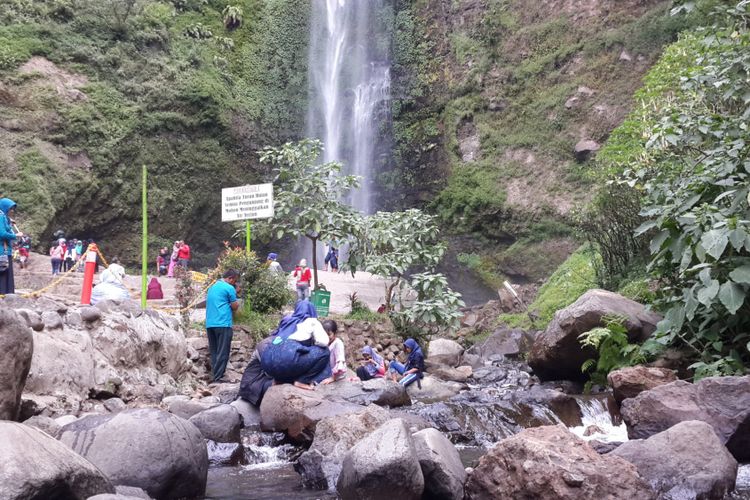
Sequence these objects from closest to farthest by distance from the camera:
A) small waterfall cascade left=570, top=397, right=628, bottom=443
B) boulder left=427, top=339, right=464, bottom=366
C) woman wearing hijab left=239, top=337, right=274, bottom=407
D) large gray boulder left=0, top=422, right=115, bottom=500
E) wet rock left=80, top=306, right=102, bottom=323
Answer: large gray boulder left=0, top=422, right=115, bottom=500 < small waterfall cascade left=570, top=397, right=628, bottom=443 < woman wearing hijab left=239, top=337, right=274, bottom=407 < wet rock left=80, top=306, right=102, bottom=323 < boulder left=427, top=339, right=464, bottom=366

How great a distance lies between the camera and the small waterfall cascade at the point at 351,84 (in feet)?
95.6

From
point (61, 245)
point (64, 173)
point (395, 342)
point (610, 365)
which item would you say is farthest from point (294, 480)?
point (64, 173)

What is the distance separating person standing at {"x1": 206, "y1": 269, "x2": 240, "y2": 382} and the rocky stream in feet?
1.30

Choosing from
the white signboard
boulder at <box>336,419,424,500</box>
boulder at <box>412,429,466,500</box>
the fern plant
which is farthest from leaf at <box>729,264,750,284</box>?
the white signboard

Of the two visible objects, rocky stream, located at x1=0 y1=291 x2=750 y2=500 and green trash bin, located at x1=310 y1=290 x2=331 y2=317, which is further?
green trash bin, located at x1=310 y1=290 x2=331 y2=317

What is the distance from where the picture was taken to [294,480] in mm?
5832

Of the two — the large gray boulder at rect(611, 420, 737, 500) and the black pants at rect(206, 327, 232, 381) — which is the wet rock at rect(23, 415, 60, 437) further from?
the large gray boulder at rect(611, 420, 737, 500)

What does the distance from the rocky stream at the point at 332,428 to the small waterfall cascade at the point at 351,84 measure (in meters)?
19.4

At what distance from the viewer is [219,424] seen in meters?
6.77

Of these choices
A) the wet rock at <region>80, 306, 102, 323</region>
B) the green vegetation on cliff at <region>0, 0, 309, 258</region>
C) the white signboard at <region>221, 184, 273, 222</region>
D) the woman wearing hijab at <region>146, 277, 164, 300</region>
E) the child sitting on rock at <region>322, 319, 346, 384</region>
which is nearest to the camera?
the wet rock at <region>80, 306, 102, 323</region>

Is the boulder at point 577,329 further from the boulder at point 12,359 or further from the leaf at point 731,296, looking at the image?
the boulder at point 12,359

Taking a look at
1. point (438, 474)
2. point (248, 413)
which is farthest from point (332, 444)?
point (248, 413)

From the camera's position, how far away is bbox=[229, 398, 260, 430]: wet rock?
751 cm

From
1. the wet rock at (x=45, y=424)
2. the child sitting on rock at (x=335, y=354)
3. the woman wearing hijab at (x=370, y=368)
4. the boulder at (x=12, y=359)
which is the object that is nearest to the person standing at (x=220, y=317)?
the child sitting on rock at (x=335, y=354)
